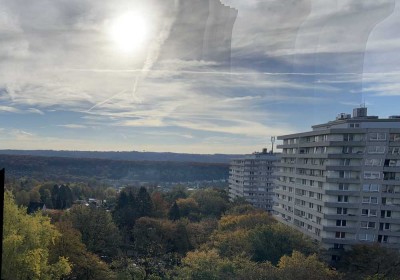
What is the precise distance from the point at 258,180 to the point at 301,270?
25758 millimetres

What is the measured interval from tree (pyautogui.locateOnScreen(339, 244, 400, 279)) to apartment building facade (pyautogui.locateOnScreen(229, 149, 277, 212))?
2043 centimetres

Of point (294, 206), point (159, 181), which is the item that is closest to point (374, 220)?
point (294, 206)

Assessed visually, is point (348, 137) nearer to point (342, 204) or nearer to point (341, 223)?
point (342, 204)

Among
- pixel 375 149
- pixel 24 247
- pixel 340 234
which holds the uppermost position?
pixel 375 149

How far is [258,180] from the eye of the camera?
3550cm

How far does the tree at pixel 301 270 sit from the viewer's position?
9.67 m

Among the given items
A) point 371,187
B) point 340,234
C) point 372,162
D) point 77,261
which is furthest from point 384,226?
point 77,261

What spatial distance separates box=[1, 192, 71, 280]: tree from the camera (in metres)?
7.36

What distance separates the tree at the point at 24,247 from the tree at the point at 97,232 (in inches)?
231

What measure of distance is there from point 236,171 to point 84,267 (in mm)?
30094

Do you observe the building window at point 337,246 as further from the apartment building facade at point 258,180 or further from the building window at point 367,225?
the apartment building facade at point 258,180

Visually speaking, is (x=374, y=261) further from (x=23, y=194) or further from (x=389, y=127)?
(x=23, y=194)

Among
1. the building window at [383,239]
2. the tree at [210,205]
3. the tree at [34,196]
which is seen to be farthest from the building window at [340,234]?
the tree at [34,196]

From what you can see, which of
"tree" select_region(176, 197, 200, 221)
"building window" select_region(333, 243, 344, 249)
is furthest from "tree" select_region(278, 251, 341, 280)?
"tree" select_region(176, 197, 200, 221)
